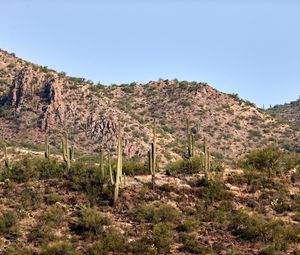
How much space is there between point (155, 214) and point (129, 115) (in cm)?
5000

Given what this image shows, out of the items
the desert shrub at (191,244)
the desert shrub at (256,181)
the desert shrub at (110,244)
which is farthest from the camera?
the desert shrub at (256,181)

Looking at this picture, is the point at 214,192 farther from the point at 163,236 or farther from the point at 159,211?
the point at 163,236

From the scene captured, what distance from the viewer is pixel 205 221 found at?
A: 90.9ft

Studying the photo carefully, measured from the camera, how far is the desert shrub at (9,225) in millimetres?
25878

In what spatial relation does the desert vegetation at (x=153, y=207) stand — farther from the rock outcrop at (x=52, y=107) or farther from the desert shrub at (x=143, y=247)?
the rock outcrop at (x=52, y=107)

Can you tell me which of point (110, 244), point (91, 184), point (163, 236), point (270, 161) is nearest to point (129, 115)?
point (270, 161)

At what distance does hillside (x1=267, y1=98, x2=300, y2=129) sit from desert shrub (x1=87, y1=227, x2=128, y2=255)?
76194 mm

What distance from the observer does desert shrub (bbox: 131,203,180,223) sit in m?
27.3

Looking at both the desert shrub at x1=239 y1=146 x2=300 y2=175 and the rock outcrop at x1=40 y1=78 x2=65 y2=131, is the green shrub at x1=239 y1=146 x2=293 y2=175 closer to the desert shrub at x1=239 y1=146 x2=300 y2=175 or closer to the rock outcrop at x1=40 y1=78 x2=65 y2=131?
the desert shrub at x1=239 y1=146 x2=300 y2=175

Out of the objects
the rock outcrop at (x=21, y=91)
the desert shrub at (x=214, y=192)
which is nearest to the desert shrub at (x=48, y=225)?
the desert shrub at (x=214, y=192)

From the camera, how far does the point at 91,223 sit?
1035 inches

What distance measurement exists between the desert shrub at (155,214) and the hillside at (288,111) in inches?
2868

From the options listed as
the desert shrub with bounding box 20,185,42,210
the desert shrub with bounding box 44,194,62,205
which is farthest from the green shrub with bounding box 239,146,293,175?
the desert shrub with bounding box 20,185,42,210

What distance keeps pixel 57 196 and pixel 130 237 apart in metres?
5.97
